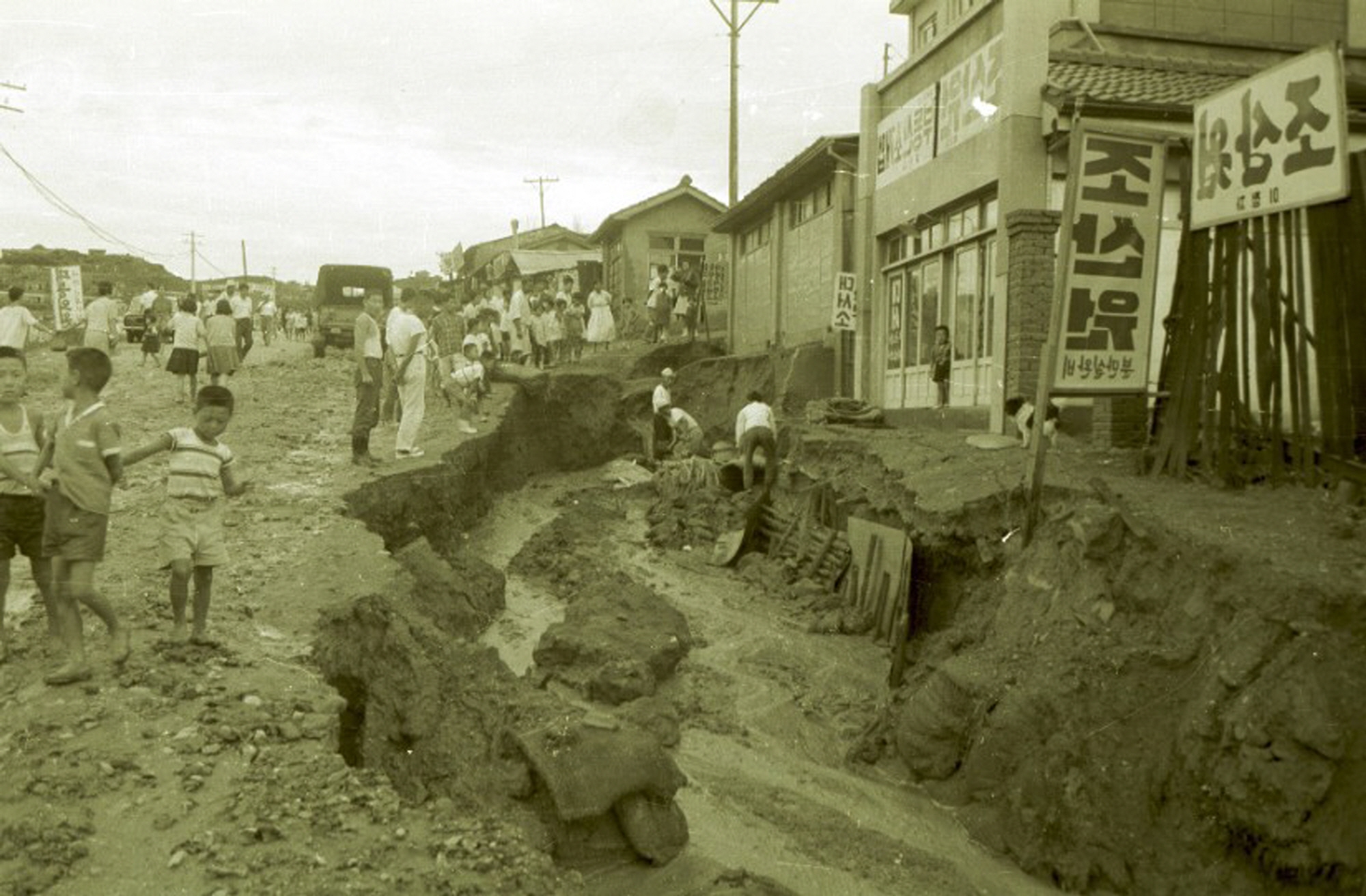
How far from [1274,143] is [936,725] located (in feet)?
16.4

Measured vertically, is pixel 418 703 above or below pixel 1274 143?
below

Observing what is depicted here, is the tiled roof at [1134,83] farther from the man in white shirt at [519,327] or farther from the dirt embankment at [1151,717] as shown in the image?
the man in white shirt at [519,327]

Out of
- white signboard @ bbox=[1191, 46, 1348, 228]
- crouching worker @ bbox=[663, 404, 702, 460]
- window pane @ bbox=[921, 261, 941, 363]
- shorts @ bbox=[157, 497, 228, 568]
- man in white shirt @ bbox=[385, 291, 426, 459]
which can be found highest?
white signboard @ bbox=[1191, 46, 1348, 228]

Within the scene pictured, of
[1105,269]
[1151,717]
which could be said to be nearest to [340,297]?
[1105,269]

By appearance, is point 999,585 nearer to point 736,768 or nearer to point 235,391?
point 736,768

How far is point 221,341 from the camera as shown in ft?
57.6

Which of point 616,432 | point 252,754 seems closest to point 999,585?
point 252,754

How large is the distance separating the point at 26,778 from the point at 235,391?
16150mm

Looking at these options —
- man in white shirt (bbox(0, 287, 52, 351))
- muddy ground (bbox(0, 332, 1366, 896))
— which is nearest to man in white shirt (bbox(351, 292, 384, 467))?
muddy ground (bbox(0, 332, 1366, 896))

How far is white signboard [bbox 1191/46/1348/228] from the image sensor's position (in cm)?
816

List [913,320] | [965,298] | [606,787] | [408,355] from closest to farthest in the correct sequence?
[606,787] < [408,355] < [965,298] < [913,320]

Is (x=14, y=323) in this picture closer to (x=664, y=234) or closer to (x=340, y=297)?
(x=340, y=297)

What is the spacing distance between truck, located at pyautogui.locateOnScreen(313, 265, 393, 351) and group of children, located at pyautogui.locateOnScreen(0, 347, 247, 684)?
23.3 m

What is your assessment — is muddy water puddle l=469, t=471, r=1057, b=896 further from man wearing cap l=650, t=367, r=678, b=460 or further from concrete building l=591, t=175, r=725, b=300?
concrete building l=591, t=175, r=725, b=300
